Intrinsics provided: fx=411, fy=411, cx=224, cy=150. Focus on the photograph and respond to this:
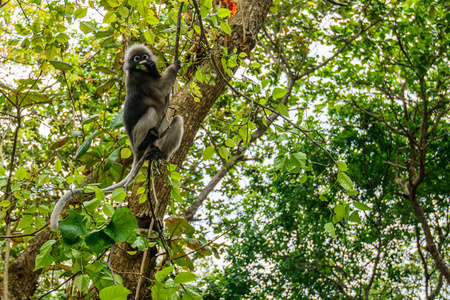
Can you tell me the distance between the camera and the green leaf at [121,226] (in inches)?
52.2

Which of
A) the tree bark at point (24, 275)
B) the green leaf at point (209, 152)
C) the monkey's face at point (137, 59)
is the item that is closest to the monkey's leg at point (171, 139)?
the monkey's face at point (137, 59)

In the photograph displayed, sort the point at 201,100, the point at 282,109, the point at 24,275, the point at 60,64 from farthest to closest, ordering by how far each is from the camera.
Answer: the point at 24,275 → the point at 201,100 → the point at 60,64 → the point at 282,109

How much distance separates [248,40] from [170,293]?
235cm

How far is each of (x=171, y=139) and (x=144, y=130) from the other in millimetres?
243

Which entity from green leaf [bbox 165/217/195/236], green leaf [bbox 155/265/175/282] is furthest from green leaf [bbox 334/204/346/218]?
green leaf [bbox 165/217/195/236]

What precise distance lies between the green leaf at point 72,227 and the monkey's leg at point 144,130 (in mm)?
2033

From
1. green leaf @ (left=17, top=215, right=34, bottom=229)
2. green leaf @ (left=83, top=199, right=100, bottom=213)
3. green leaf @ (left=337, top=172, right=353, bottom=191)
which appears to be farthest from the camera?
green leaf @ (left=17, top=215, right=34, bottom=229)

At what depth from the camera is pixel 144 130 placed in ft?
11.2

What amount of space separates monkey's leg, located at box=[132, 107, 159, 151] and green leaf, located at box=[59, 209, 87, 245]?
2033 millimetres

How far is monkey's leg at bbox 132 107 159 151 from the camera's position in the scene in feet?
11.2

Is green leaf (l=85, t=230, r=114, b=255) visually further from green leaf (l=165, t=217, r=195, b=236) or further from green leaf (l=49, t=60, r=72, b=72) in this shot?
green leaf (l=49, t=60, r=72, b=72)

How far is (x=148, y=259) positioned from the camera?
287cm

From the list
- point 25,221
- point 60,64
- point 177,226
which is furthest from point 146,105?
point 25,221

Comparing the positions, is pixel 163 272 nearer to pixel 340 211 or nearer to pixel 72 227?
pixel 72 227
